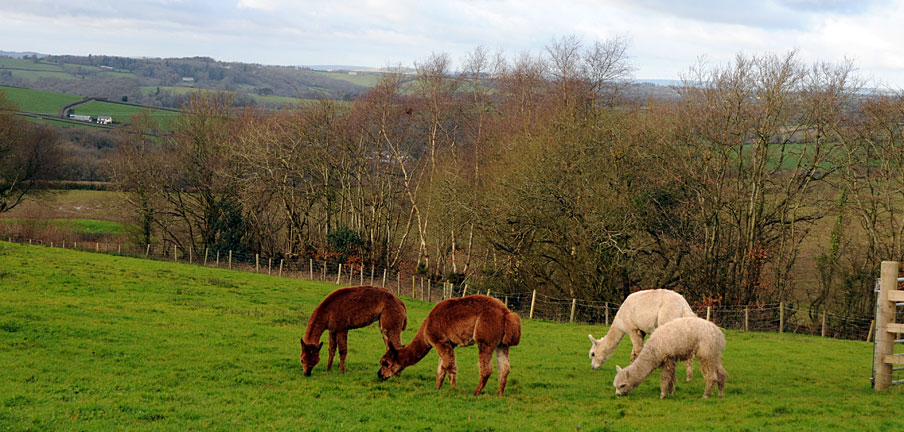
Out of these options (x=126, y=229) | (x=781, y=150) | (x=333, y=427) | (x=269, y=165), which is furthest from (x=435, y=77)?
(x=333, y=427)

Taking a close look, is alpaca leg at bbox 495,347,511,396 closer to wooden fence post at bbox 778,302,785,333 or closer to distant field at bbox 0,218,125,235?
wooden fence post at bbox 778,302,785,333

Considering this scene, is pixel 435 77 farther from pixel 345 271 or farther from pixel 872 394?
pixel 872 394

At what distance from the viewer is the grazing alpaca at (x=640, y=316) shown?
41.9 feet

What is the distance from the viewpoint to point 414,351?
1084 centimetres

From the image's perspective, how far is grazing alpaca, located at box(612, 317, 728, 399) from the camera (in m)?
10.3

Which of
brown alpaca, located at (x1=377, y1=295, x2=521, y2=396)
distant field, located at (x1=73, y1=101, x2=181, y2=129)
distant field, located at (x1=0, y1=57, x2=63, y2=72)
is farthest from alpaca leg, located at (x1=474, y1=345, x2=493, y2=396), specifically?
distant field, located at (x1=0, y1=57, x2=63, y2=72)

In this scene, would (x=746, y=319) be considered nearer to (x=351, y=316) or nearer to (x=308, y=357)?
(x=351, y=316)

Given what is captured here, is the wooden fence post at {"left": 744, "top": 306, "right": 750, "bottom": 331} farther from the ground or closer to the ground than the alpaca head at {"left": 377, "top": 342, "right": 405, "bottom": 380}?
closer to the ground

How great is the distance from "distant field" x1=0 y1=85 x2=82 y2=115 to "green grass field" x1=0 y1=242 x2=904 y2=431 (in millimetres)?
71996

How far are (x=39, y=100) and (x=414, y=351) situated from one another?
91308mm

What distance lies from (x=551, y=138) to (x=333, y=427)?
2007cm

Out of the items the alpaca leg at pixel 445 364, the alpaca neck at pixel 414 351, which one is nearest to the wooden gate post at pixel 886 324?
the alpaca leg at pixel 445 364

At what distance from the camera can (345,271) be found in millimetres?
37469

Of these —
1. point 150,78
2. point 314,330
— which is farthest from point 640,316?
point 150,78
